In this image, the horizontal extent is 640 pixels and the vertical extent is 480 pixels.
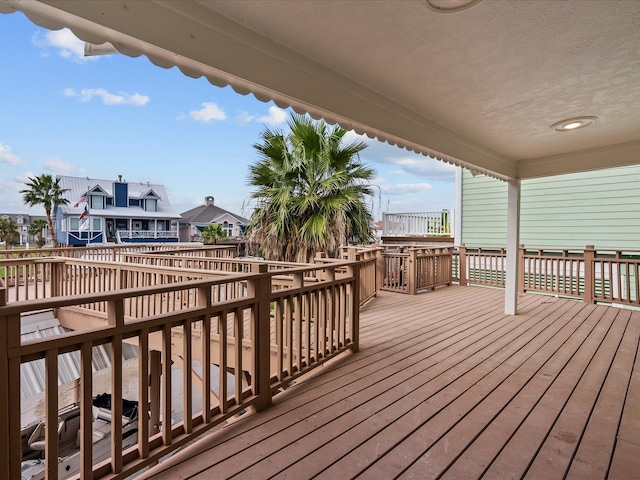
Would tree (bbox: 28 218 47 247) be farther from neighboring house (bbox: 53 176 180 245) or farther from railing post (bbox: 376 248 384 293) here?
railing post (bbox: 376 248 384 293)

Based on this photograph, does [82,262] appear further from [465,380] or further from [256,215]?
[465,380]

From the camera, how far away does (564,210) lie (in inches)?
282

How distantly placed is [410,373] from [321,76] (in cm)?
240

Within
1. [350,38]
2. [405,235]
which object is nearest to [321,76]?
[350,38]

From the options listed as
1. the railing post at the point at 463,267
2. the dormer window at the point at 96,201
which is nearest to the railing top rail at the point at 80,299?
the railing post at the point at 463,267

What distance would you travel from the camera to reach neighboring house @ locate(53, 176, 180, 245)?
20.7 meters

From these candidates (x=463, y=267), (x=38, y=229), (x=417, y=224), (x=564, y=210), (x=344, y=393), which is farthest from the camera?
(x=38, y=229)

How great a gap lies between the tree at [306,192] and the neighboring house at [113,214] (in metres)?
18.8

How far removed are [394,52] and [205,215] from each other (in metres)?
28.3

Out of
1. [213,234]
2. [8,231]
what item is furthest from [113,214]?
[213,234]

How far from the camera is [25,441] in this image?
16.9 ft

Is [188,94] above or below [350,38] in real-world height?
above

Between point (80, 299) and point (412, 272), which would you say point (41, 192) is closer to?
point (412, 272)

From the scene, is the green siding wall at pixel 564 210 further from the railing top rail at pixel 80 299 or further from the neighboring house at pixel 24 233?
the neighboring house at pixel 24 233
